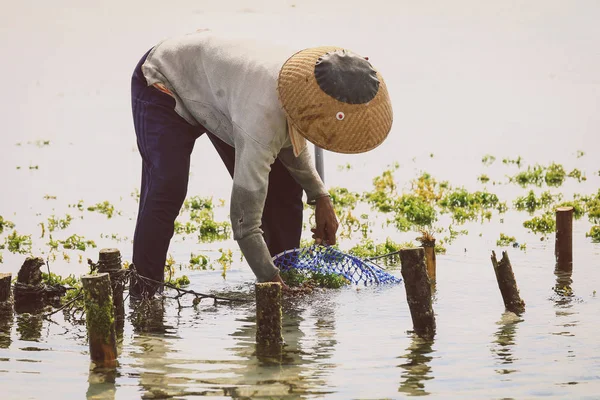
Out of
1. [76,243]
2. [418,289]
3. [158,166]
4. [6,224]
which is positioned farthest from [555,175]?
[158,166]

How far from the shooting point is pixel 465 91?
79.8 feet

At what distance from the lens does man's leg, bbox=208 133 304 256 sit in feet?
30.0

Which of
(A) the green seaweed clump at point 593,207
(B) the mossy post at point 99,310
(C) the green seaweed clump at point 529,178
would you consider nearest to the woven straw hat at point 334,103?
(B) the mossy post at point 99,310

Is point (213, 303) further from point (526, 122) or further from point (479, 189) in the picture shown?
point (526, 122)

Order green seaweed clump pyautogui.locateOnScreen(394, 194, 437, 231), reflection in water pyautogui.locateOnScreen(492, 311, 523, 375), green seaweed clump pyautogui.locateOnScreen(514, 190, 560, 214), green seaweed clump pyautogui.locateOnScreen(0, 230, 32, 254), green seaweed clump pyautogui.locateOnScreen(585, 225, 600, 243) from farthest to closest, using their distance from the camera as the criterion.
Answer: green seaweed clump pyautogui.locateOnScreen(514, 190, 560, 214) < green seaweed clump pyautogui.locateOnScreen(394, 194, 437, 231) < green seaweed clump pyautogui.locateOnScreen(585, 225, 600, 243) < green seaweed clump pyautogui.locateOnScreen(0, 230, 32, 254) < reflection in water pyautogui.locateOnScreen(492, 311, 523, 375)

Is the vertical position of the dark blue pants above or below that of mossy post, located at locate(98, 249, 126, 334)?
above

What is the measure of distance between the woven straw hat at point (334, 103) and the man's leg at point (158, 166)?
54.0 inches

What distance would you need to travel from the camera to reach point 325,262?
9742 mm

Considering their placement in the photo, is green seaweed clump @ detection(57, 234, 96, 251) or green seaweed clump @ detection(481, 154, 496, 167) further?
green seaweed clump @ detection(481, 154, 496, 167)

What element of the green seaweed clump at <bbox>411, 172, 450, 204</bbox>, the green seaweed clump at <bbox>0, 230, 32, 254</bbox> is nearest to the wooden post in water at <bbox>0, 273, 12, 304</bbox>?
the green seaweed clump at <bbox>0, 230, 32, 254</bbox>

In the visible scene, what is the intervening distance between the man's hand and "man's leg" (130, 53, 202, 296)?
42.1 inches

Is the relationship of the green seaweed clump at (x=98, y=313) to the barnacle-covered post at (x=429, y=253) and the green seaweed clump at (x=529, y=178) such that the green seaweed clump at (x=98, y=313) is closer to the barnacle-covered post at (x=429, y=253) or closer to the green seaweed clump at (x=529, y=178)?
the barnacle-covered post at (x=429, y=253)

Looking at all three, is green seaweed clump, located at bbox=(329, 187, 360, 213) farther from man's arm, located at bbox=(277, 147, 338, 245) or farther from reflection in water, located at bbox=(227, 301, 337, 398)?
reflection in water, located at bbox=(227, 301, 337, 398)

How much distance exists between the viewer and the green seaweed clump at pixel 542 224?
12.7m
